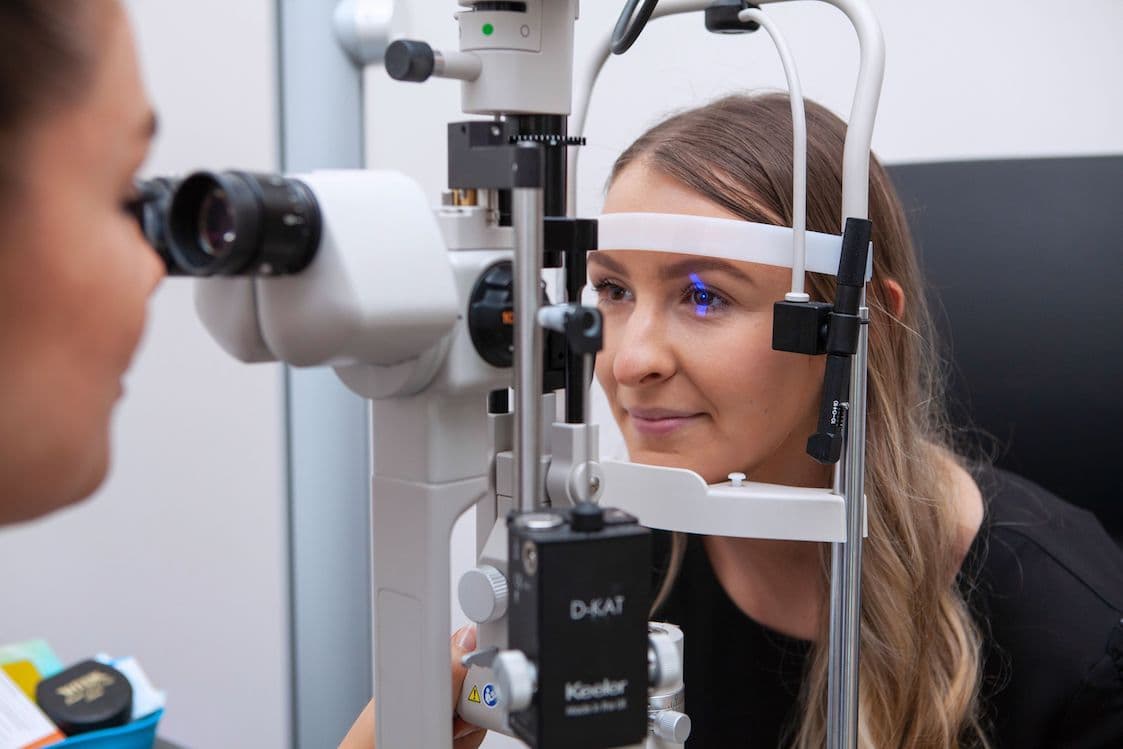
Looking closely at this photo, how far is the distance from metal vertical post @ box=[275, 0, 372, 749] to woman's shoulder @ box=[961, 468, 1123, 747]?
3.37 ft

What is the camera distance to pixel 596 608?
2.02 feet

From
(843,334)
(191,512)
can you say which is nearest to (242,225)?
(843,334)

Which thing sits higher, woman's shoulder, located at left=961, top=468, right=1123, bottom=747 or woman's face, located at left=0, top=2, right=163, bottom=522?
woman's face, located at left=0, top=2, right=163, bottom=522

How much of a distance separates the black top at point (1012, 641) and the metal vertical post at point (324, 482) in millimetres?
695

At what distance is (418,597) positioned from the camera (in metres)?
0.76

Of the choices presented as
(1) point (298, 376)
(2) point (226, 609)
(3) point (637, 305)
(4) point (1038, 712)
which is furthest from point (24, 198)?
(2) point (226, 609)

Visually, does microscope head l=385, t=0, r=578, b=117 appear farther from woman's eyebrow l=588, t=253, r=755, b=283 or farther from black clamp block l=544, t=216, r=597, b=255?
woman's eyebrow l=588, t=253, r=755, b=283

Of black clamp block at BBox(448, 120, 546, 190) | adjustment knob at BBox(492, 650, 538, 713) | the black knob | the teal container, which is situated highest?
the black knob

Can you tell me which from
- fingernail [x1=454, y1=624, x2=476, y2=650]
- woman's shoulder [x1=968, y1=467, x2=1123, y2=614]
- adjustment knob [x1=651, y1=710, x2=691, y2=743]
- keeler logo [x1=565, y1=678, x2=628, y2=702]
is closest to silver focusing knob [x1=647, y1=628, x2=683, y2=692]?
keeler logo [x1=565, y1=678, x2=628, y2=702]

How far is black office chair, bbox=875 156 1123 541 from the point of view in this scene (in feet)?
5.12

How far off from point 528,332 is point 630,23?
316mm

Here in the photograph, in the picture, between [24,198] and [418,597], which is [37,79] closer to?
[24,198]

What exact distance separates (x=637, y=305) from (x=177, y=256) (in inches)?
21.3

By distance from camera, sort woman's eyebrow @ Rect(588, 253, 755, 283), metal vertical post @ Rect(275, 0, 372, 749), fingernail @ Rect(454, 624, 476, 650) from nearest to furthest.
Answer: fingernail @ Rect(454, 624, 476, 650), woman's eyebrow @ Rect(588, 253, 755, 283), metal vertical post @ Rect(275, 0, 372, 749)
